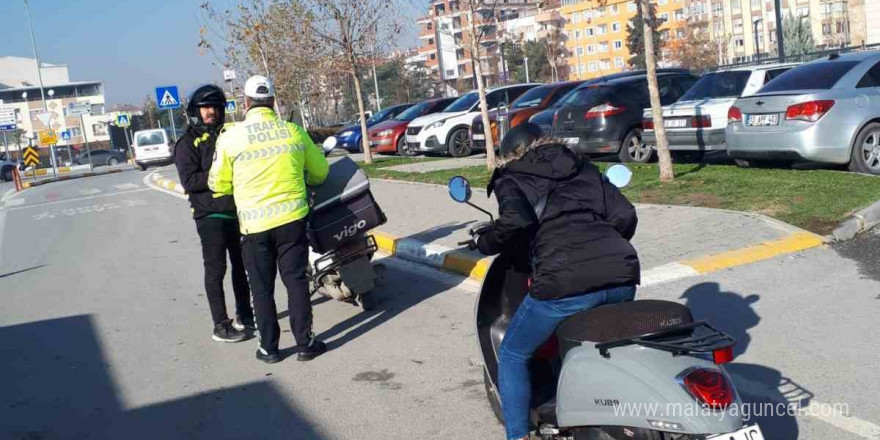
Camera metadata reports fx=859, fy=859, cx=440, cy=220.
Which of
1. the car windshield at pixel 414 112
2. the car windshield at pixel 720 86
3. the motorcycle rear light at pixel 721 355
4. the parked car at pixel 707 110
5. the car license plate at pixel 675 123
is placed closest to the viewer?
the motorcycle rear light at pixel 721 355

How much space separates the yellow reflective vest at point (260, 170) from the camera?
549 cm

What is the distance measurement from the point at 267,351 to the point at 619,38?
254ft

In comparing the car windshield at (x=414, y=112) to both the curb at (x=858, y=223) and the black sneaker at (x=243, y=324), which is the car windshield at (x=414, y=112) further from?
the black sneaker at (x=243, y=324)

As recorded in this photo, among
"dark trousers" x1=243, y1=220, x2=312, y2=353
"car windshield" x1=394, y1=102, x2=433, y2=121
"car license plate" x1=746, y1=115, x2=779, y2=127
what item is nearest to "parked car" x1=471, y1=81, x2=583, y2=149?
"car windshield" x1=394, y1=102, x2=433, y2=121

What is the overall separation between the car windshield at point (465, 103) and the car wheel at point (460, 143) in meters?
0.71

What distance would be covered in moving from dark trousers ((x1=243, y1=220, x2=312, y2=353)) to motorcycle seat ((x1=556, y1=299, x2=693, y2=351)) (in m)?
2.70

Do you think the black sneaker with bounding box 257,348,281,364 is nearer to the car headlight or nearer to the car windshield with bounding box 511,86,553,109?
the car windshield with bounding box 511,86,553,109

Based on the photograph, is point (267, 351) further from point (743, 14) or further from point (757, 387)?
point (743, 14)

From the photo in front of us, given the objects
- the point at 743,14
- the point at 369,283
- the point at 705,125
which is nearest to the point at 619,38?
the point at 743,14

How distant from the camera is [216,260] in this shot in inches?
251

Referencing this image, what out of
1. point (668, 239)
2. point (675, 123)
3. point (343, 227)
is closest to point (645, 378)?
point (343, 227)

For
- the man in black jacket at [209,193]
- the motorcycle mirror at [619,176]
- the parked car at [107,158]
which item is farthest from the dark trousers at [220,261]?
the parked car at [107,158]

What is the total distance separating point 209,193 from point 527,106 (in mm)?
12631

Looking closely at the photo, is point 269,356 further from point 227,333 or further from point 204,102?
point 204,102
